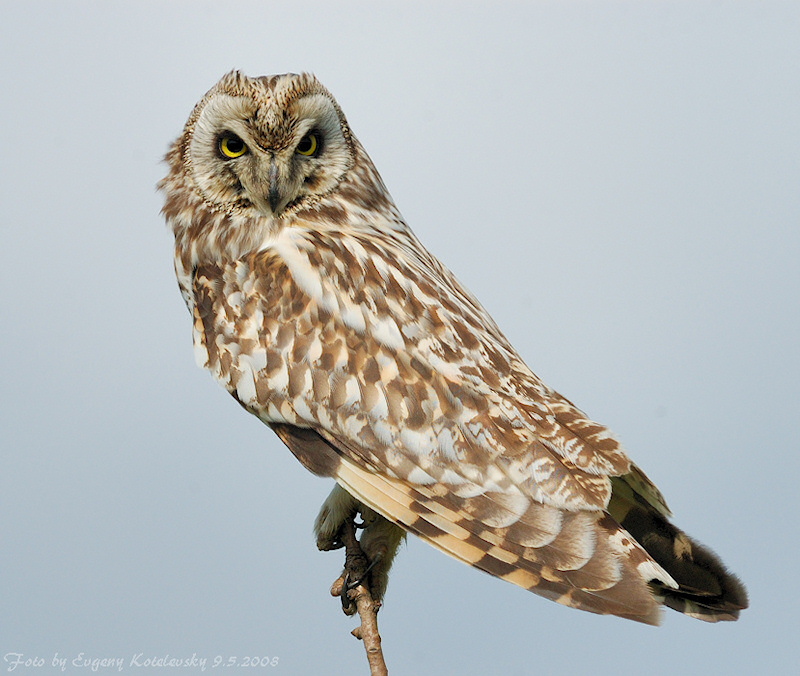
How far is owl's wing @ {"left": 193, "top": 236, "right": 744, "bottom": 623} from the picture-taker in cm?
292

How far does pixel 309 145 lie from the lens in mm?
3432

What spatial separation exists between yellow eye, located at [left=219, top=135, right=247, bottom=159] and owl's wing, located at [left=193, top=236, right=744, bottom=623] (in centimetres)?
34

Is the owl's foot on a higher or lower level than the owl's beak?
lower

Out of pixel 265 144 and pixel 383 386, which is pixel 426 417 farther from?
pixel 265 144

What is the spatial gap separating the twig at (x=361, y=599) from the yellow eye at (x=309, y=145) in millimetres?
A: 1232

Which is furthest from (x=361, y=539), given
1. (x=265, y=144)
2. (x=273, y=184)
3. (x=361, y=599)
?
(x=265, y=144)

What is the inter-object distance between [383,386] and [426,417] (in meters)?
0.17

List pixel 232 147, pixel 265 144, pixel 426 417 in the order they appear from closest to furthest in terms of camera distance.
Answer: pixel 426 417 < pixel 265 144 < pixel 232 147

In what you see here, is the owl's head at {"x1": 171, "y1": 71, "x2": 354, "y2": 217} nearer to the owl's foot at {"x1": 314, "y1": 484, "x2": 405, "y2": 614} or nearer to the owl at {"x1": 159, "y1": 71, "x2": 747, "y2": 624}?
the owl at {"x1": 159, "y1": 71, "x2": 747, "y2": 624}

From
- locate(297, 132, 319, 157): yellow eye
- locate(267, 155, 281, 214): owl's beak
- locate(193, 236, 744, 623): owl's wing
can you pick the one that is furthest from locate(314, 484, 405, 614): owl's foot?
locate(297, 132, 319, 157): yellow eye

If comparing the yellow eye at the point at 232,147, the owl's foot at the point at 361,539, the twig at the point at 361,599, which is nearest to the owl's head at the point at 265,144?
the yellow eye at the point at 232,147

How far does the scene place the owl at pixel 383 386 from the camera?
295 centimetres

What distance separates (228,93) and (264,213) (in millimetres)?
410

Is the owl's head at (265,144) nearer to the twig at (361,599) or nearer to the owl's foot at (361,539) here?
the owl's foot at (361,539)
